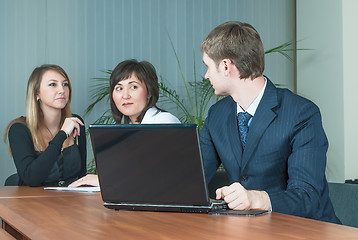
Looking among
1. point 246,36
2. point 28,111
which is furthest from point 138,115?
point 246,36

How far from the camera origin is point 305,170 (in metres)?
1.88

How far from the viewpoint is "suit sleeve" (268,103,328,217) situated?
178 cm

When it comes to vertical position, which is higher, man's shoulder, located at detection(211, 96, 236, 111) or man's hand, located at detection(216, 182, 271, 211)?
man's shoulder, located at detection(211, 96, 236, 111)

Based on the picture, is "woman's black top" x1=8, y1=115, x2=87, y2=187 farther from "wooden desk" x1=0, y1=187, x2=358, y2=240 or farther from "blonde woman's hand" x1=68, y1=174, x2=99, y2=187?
"wooden desk" x1=0, y1=187, x2=358, y2=240

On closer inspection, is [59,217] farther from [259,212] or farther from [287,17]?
[287,17]

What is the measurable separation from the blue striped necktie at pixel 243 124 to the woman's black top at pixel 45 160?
1.31 m

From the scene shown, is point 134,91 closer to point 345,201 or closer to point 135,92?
point 135,92

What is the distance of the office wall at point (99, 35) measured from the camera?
4.73 meters

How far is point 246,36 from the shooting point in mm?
2182

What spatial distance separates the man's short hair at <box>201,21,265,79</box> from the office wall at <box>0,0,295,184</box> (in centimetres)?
297

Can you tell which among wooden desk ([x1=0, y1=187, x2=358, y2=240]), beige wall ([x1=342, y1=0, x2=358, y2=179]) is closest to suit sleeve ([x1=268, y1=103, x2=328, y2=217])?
wooden desk ([x1=0, y1=187, x2=358, y2=240])

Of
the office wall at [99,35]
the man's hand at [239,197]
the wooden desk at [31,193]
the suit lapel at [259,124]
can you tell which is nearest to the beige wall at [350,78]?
the office wall at [99,35]

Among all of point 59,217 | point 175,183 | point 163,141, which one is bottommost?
point 59,217

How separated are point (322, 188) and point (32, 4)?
12.0 ft
